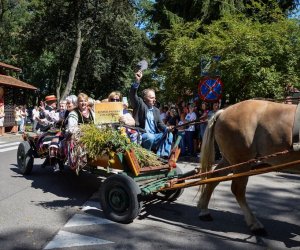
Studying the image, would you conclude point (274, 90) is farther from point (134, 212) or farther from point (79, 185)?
point (134, 212)

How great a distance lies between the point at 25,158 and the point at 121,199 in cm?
372

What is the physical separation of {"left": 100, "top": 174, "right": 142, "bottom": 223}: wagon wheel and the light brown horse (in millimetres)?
1028

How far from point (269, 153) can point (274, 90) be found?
5.79 metres

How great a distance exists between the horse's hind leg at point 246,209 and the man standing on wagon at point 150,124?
4.76 feet

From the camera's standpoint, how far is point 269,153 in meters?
4.76

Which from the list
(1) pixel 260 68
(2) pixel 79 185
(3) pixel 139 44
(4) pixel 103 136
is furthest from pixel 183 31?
(3) pixel 139 44

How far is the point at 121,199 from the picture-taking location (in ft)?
17.2

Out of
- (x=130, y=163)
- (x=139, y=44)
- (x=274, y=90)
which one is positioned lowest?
(x=130, y=163)

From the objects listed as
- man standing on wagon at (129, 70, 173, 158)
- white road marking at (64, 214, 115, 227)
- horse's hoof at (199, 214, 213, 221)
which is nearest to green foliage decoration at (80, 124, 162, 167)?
man standing on wagon at (129, 70, 173, 158)

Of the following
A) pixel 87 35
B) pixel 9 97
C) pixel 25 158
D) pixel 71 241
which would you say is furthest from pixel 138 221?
pixel 87 35

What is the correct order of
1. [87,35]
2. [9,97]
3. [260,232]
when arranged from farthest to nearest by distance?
[87,35] → [9,97] → [260,232]

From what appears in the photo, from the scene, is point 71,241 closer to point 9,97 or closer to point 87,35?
point 9,97

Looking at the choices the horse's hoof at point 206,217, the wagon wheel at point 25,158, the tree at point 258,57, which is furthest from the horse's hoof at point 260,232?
the tree at point 258,57

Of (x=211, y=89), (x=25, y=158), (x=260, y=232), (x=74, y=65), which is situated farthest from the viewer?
(x=74, y=65)
